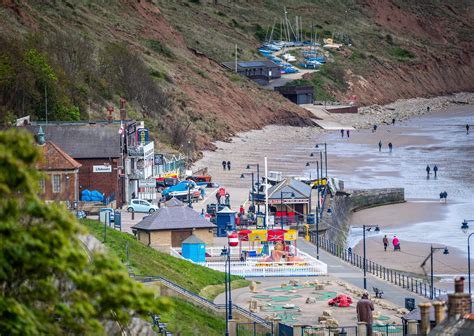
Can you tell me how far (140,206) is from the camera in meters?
61.6

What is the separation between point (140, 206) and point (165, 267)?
752 inches

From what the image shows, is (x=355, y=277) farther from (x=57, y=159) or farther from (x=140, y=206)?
(x=140, y=206)

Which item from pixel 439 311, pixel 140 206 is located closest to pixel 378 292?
pixel 439 311

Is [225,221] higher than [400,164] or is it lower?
lower

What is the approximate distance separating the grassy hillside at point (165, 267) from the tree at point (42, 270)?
2314cm

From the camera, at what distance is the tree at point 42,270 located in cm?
1380

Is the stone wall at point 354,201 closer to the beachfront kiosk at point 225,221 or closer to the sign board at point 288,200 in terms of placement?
the sign board at point 288,200

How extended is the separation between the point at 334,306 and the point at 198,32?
5179 inches

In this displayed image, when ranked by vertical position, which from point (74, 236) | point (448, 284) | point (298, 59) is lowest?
point (448, 284)

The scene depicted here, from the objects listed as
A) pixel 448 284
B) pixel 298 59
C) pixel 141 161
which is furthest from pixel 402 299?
pixel 298 59

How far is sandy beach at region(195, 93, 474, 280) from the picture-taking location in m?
62.9

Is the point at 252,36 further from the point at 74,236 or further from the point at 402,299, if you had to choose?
the point at 74,236

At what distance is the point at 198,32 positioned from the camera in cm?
16962

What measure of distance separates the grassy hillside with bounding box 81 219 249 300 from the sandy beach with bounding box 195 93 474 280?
11.8 metres
